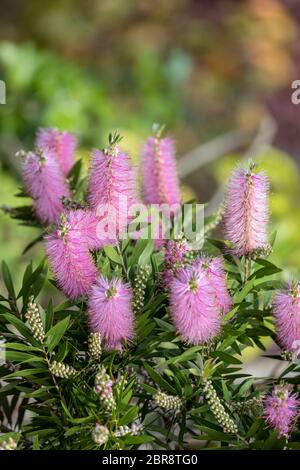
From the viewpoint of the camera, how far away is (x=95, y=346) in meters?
0.57

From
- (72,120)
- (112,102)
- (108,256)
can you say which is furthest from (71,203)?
(112,102)

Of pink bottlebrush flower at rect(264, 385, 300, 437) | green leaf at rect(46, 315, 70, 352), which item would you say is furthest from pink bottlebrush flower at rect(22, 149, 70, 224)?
pink bottlebrush flower at rect(264, 385, 300, 437)

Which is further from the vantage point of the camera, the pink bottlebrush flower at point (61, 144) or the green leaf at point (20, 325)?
the pink bottlebrush flower at point (61, 144)

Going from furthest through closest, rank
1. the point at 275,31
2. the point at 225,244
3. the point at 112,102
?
the point at 275,31, the point at 112,102, the point at 225,244

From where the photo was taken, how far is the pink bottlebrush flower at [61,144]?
2.59 feet

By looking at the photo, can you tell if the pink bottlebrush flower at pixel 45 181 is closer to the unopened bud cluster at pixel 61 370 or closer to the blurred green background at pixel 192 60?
the unopened bud cluster at pixel 61 370

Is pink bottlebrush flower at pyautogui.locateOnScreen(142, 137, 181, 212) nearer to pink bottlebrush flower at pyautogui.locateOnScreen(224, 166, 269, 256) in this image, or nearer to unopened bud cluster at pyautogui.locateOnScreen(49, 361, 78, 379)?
pink bottlebrush flower at pyautogui.locateOnScreen(224, 166, 269, 256)

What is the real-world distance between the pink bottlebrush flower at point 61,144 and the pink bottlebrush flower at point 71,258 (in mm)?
210

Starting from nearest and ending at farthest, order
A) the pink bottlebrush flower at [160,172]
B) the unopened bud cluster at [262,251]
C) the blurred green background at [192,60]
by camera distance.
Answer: the unopened bud cluster at [262,251] < the pink bottlebrush flower at [160,172] < the blurred green background at [192,60]

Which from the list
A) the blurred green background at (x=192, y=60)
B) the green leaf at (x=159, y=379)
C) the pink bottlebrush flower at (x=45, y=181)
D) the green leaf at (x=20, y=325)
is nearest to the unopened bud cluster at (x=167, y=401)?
the green leaf at (x=159, y=379)

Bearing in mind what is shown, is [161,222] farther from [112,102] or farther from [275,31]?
[275,31]

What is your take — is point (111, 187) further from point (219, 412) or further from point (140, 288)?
point (219, 412)

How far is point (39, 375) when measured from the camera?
2.01 feet
